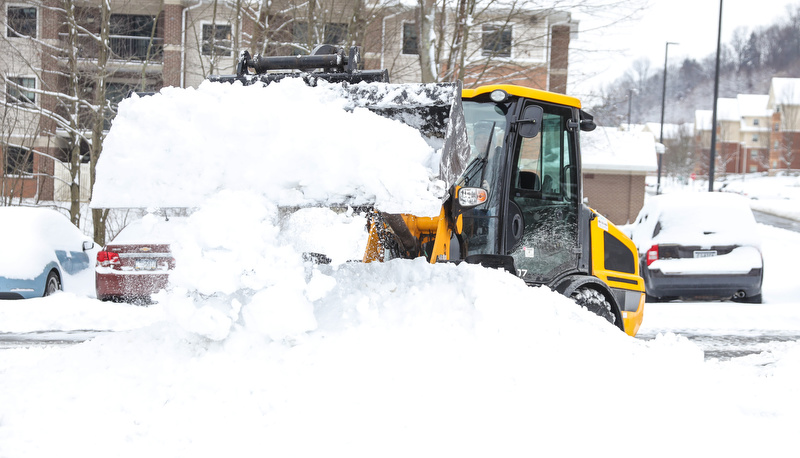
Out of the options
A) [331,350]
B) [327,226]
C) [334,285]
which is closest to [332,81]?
[327,226]

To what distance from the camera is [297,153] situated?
4172 millimetres

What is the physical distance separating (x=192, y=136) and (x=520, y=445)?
2.63 metres

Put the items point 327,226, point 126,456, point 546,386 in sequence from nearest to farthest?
point 126,456 < point 546,386 < point 327,226

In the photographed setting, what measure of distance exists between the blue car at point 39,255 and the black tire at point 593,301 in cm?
758

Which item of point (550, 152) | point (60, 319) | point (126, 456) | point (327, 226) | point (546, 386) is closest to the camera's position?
point (126, 456)

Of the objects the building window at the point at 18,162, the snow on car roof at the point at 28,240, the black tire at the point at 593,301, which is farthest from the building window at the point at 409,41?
the black tire at the point at 593,301

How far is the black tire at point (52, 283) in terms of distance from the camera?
32.4 ft

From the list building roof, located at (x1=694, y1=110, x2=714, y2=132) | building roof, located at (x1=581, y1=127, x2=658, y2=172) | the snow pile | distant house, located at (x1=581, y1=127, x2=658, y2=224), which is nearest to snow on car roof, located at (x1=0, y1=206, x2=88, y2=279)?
the snow pile

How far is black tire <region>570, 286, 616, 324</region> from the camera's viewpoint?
18.6 ft

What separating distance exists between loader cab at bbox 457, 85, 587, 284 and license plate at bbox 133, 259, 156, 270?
18.1ft

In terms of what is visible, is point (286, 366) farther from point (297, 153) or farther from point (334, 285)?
point (297, 153)

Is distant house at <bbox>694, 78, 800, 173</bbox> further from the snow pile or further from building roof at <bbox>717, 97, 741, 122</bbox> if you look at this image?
the snow pile

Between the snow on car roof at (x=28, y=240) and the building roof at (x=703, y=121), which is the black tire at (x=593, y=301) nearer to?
the snow on car roof at (x=28, y=240)

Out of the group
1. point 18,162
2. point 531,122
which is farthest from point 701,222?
point 18,162
